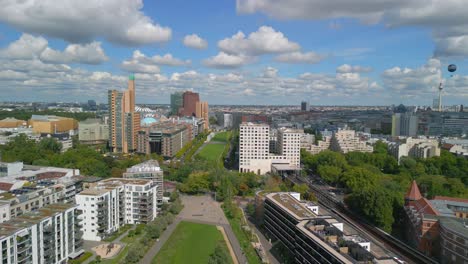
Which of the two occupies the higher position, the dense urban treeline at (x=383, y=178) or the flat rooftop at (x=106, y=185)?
the flat rooftop at (x=106, y=185)

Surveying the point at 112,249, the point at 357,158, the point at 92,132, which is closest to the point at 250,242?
A: the point at 112,249

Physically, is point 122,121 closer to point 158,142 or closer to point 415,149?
point 158,142

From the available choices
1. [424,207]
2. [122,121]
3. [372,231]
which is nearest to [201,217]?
[372,231]

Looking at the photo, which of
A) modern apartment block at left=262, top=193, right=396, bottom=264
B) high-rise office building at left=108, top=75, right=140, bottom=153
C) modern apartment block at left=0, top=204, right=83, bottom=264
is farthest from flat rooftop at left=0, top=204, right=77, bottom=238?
high-rise office building at left=108, top=75, right=140, bottom=153

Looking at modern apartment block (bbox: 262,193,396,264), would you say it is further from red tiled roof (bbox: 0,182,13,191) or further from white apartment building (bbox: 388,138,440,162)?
white apartment building (bbox: 388,138,440,162)

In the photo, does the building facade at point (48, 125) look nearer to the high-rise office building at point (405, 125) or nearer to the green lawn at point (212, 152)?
the green lawn at point (212, 152)

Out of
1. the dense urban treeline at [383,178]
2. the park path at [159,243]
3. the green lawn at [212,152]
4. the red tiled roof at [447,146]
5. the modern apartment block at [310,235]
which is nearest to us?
the modern apartment block at [310,235]

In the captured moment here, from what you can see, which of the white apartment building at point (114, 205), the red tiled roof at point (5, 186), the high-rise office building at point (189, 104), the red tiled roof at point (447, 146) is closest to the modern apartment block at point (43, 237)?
the white apartment building at point (114, 205)
